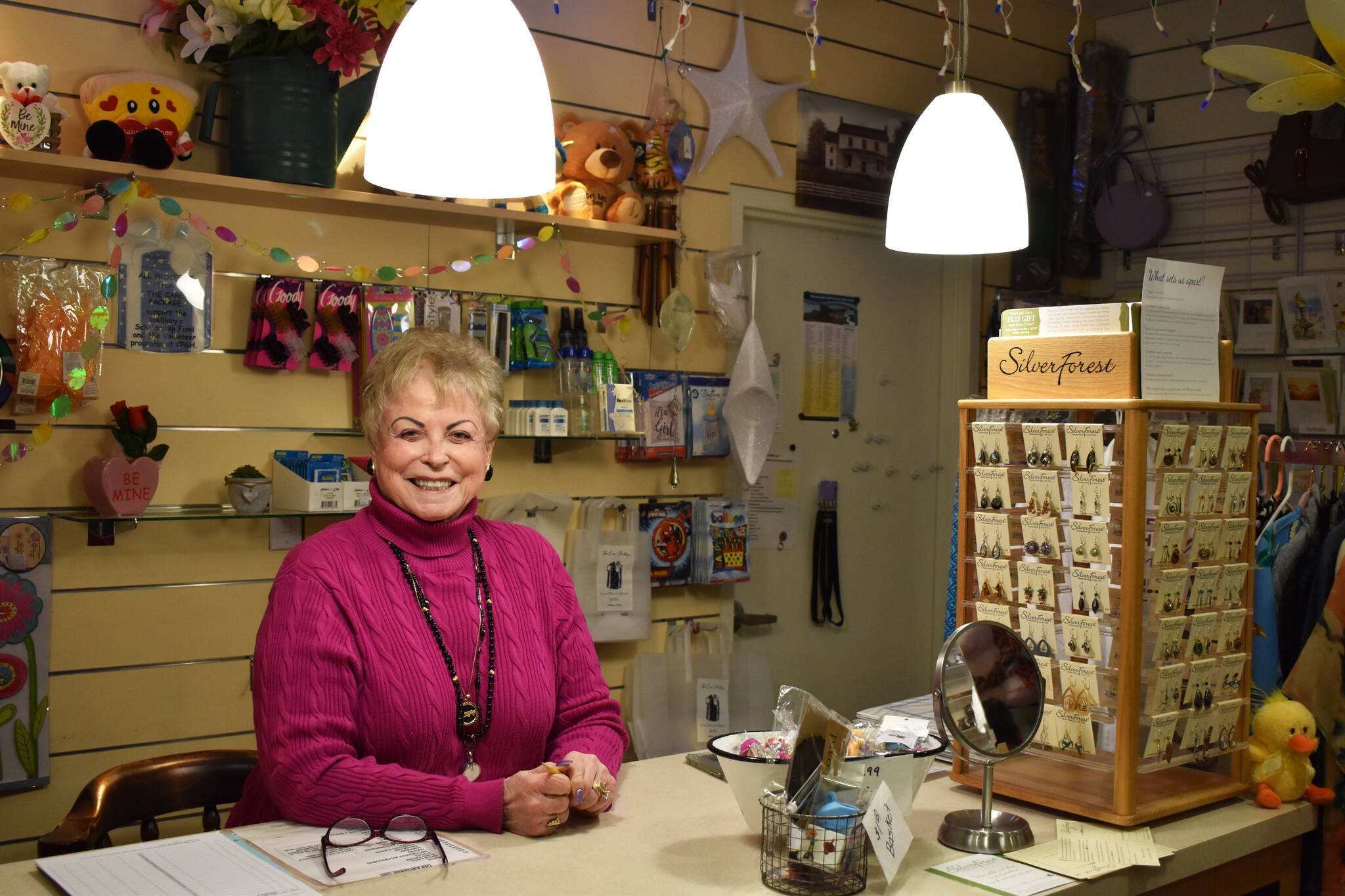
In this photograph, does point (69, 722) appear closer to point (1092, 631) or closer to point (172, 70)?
point (172, 70)

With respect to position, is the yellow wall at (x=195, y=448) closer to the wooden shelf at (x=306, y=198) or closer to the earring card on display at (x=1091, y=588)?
the wooden shelf at (x=306, y=198)

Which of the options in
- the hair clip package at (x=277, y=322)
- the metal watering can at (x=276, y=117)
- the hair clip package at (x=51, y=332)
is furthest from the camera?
the hair clip package at (x=277, y=322)

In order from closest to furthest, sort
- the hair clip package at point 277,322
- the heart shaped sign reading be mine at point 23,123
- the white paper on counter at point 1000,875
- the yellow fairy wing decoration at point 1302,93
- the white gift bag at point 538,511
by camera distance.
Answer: the white paper on counter at point 1000,875 → the yellow fairy wing decoration at point 1302,93 → the heart shaped sign reading be mine at point 23,123 → the hair clip package at point 277,322 → the white gift bag at point 538,511

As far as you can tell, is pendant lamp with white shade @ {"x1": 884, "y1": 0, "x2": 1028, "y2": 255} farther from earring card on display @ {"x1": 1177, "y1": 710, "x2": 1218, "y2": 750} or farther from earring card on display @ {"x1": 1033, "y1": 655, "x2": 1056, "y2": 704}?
earring card on display @ {"x1": 1177, "y1": 710, "x2": 1218, "y2": 750}

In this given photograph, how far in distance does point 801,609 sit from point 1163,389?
7.66 ft

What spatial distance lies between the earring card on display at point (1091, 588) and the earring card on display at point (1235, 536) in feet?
1.03

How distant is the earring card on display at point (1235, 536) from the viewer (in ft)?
6.59

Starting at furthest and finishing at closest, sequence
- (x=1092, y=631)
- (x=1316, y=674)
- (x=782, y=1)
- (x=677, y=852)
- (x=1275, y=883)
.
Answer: (x=782, y=1), (x=1316, y=674), (x=1275, y=883), (x=1092, y=631), (x=677, y=852)

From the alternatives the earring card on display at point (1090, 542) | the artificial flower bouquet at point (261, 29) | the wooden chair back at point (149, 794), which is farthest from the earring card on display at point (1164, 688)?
the artificial flower bouquet at point (261, 29)

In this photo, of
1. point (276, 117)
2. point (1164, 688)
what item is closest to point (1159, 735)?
point (1164, 688)

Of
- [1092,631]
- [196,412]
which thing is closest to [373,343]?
[196,412]

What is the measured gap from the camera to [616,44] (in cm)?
353

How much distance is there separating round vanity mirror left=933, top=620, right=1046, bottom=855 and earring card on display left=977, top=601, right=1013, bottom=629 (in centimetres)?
24

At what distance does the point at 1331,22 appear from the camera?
208cm
